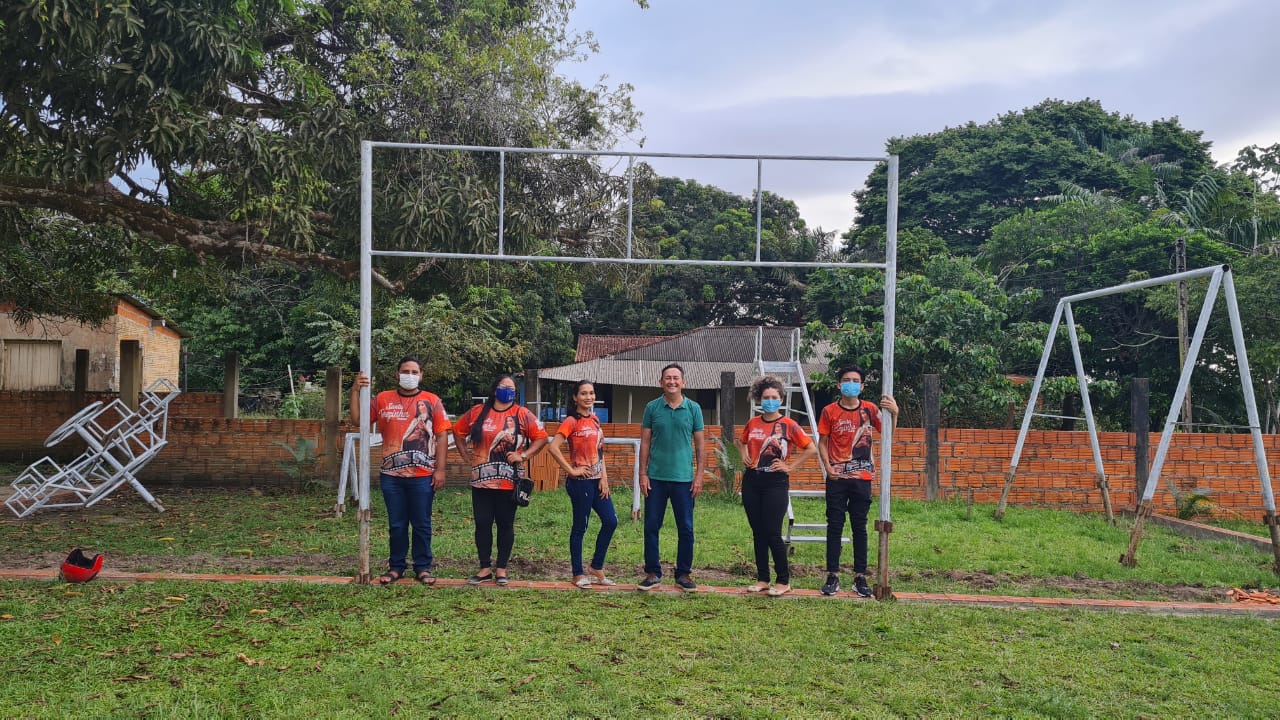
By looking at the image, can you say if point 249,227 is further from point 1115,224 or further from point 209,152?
point 1115,224

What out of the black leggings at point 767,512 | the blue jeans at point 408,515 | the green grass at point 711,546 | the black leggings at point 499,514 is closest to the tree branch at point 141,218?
the green grass at point 711,546

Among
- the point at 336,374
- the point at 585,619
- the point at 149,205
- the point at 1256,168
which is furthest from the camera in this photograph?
the point at 1256,168

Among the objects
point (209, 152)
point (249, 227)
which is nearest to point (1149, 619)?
point (209, 152)

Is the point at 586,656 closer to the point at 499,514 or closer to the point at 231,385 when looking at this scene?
the point at 499,514

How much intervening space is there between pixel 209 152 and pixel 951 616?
24.3ft

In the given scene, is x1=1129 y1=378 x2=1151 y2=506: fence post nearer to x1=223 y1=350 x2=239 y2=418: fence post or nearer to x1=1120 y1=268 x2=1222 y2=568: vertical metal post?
x1=1120 y1=268 x2=1222 y2=568: vertical metal post

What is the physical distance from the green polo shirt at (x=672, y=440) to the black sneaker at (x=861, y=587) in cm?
134

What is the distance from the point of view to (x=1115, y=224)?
73.8ft

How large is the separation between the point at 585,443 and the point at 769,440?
1.26 metres

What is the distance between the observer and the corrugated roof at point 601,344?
28328 millimetres

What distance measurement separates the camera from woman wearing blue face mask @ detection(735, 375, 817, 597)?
5.97 meters

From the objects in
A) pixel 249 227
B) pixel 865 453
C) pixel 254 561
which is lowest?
pixel 254 561

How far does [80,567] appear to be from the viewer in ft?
19.7

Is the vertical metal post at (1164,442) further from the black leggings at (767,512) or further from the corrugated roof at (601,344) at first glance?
the corrugated roof at (601,344)
